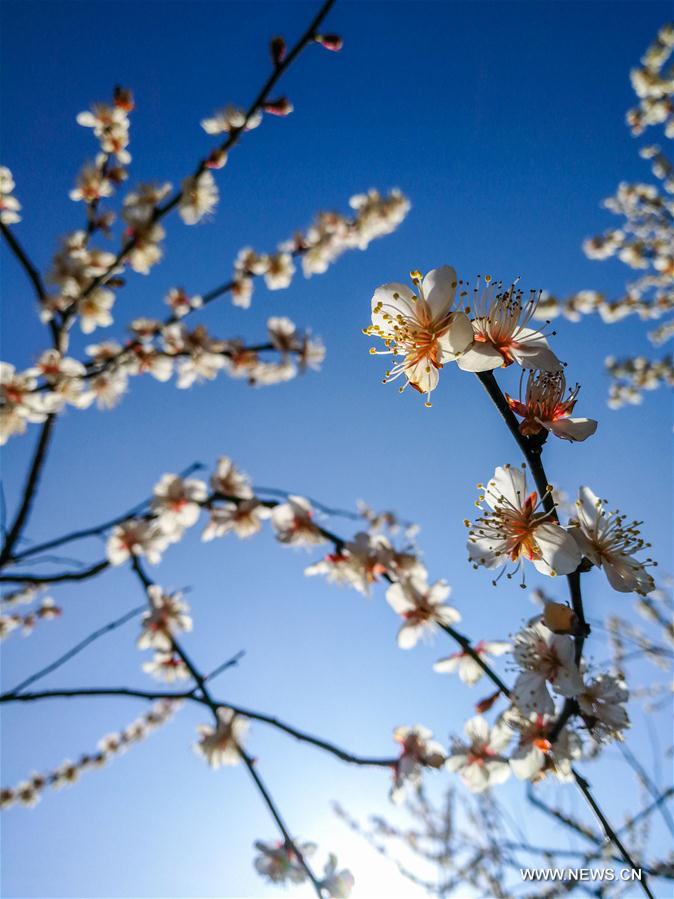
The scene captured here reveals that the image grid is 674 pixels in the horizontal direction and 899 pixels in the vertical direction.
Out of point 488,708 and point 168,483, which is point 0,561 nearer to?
point 168,483

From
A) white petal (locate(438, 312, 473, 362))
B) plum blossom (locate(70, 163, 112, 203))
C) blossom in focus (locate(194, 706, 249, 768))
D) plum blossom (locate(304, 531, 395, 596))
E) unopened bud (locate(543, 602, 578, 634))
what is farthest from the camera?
plum blossom (locate(70, 163, 112, 203))

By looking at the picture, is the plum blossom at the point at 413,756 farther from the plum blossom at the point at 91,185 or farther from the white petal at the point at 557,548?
the plum blossom at the point at 91,185

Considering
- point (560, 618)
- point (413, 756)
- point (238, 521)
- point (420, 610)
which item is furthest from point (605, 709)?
point (238, 521)

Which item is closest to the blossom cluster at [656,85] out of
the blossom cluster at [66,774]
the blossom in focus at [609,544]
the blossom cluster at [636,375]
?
the blossom cluster at [636,375]

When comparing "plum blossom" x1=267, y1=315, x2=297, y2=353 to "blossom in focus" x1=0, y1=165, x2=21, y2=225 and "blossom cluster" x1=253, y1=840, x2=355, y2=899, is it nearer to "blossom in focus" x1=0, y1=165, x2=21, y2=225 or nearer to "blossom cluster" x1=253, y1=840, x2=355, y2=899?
"blossom in focus" x1=0, y1=165, x2=21, y2=225

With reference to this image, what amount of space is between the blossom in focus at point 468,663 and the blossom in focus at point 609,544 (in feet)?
3.15

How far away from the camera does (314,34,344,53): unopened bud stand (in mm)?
2480

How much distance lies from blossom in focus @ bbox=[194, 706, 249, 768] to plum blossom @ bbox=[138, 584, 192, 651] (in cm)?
46

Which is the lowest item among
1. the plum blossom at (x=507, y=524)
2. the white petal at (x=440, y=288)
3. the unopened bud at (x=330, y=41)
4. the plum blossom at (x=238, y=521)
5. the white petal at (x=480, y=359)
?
the plum blossom at (x=507, y=524)

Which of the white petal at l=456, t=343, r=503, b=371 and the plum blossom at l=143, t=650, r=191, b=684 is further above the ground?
the plum blossom at l=143, t=650, r=191, b=684

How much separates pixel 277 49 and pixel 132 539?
2.57 meters

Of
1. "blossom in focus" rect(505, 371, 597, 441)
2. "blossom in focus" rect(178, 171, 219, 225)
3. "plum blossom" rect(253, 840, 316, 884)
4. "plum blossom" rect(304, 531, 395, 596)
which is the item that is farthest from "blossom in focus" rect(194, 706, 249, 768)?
"blossom in focus" rect(178, 171, 219, 225)

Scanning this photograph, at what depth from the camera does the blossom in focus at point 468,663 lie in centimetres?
207

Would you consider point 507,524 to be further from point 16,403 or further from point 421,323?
point 16,403
